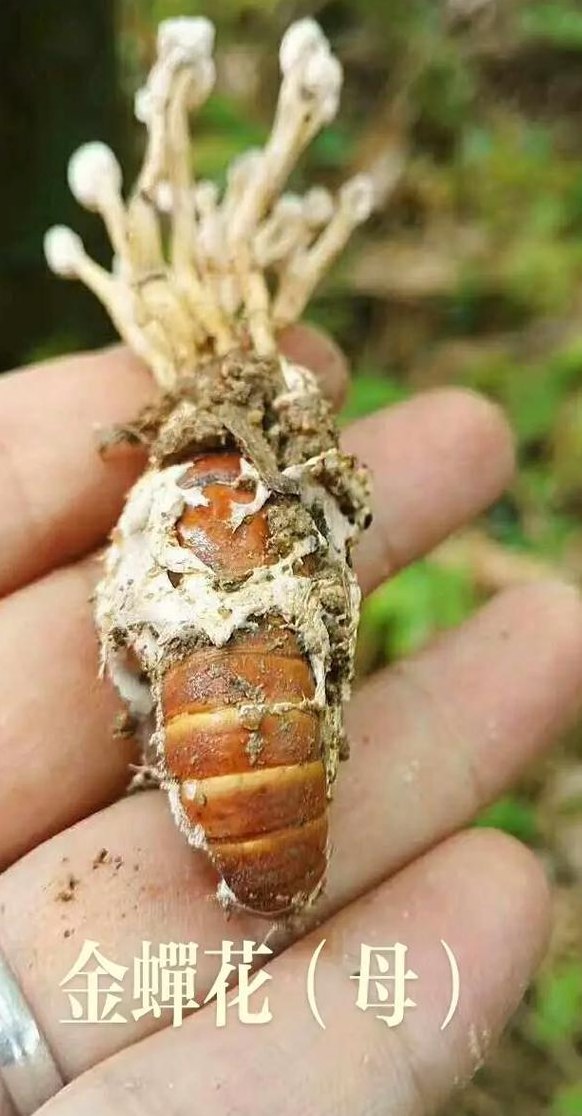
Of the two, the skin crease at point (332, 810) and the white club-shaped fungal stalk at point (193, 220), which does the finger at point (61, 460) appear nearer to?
the skin crease at point (332, 810)

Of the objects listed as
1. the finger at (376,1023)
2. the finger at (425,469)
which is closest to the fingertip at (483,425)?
the finger at (425,469)

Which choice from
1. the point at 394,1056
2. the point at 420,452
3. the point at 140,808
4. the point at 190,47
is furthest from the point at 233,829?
the point at 190,47

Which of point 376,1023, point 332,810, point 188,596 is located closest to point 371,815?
point 332,810

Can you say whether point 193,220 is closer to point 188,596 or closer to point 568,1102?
point 188,596

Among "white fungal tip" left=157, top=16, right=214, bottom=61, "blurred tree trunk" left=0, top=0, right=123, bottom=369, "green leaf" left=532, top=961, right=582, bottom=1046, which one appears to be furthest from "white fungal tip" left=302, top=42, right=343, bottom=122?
"green leaf" left=532, top=961, right=582, bottom=1046

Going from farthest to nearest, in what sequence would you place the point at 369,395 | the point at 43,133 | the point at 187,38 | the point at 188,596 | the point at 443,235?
the point at 443,235
the point at 369,395
the point at 43,133
the point at 187,38
the point at 188,596

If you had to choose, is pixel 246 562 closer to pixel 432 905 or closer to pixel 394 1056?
pixel 432 905

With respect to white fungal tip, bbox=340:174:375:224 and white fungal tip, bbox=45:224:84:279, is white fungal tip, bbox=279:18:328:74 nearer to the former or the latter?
white fungal tip, bbox=340:174:375:224
